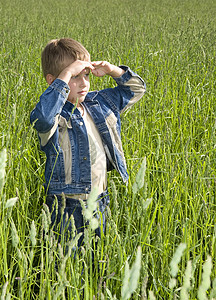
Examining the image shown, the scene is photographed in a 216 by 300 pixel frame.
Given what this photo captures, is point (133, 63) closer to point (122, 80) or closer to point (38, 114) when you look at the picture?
point (122, 80)

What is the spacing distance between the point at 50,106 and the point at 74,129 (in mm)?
174

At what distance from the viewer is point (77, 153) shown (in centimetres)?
161

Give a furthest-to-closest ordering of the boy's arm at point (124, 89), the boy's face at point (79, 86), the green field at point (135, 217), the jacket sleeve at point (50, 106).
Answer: the boy's arm at point (124, 89) < the boy's face at point (79, 86) < the jacket sleeve at point (50, 106) < the green field at point (135, 217)

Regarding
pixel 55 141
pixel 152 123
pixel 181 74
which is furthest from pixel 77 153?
pixel 181 74

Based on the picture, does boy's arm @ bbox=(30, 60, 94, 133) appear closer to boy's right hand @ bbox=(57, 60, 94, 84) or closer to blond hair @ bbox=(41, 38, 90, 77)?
boy's right hand @ bbox=(57, 60, 94, 84)

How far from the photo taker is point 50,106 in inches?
58.1

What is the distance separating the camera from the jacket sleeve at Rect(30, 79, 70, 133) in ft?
4.77

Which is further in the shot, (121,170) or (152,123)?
(152,123)

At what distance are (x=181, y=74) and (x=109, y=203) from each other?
6.10 ft

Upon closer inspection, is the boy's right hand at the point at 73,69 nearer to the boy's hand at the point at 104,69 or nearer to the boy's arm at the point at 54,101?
the boy's arm at the point at 54,101

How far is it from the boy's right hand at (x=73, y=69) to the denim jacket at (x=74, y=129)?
0.08ft

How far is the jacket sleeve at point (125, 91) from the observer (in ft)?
5.98

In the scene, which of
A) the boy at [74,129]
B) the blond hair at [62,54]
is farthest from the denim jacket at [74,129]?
the blond hair at [62,54]

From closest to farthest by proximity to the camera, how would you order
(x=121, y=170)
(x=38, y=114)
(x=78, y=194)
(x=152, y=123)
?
(x=38, y=114) → (x=78, y=194) → (x=121, y=170) → (x=152, y=123)
